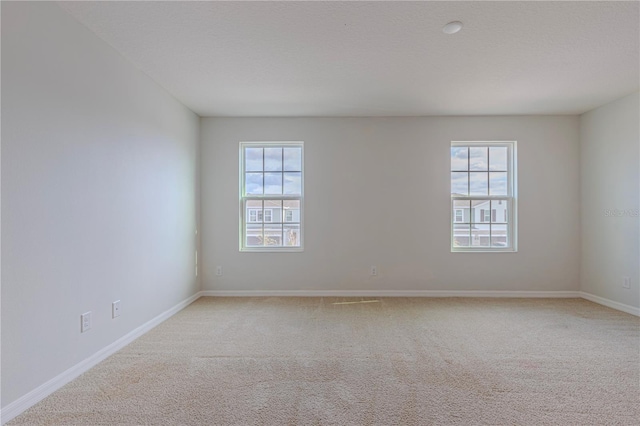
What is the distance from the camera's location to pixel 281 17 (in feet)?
6.74

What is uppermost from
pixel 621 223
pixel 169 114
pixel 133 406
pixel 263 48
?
pixel 263 48

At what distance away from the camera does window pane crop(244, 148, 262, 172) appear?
4.32 meters

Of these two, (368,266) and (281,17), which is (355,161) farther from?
(281,17)

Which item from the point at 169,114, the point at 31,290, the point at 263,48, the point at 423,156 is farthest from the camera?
the point at 423,156

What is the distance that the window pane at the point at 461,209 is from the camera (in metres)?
4.24

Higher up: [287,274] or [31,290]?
[31,290]

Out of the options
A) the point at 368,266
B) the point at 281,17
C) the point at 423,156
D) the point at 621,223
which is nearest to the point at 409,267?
the point at 368,266

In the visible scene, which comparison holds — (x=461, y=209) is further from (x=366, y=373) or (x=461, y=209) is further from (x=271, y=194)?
(x=366, y=373)

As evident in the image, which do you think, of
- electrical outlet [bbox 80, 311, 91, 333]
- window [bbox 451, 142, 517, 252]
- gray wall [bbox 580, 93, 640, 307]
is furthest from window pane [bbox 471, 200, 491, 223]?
electrical outlet [bbox 80, 311, 91, 333]

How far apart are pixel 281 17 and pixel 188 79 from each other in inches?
55.7

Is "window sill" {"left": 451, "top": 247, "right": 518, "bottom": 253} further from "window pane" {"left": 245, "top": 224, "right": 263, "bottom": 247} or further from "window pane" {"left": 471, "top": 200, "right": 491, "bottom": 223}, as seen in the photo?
"window pane" {"left": 245, "top": 224, "right": 263, "bottom": 247}

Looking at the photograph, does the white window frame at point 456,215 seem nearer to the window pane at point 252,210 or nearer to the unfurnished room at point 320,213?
the unfurnished room at point 320,213

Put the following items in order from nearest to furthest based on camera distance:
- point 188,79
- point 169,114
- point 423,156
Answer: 1. point 188,79
2. point 169,114
3. point 423,156

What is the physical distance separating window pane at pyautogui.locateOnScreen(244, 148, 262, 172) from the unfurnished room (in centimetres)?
3
